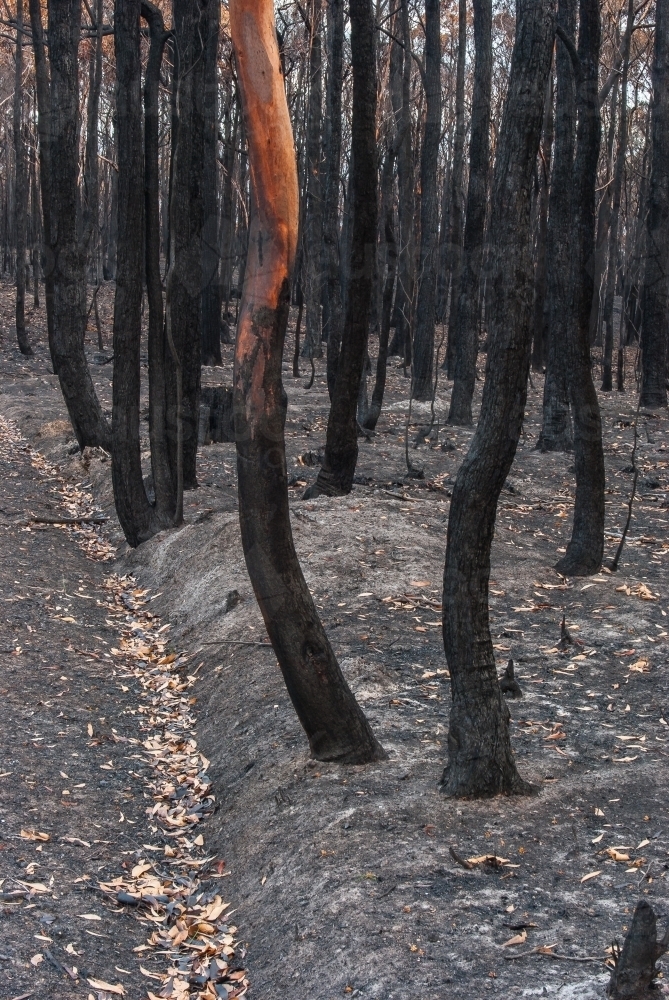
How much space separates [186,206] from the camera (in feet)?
31.9

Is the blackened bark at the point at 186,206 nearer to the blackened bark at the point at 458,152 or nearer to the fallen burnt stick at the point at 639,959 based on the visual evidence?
the fallen burnt stick at the point at 639,959

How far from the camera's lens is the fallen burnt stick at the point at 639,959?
9.38 ft

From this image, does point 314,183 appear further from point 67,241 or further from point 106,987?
point 106,987

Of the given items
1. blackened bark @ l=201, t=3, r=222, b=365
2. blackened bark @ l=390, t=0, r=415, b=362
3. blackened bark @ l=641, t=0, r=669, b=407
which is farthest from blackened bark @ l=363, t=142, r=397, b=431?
blackened bark @ l=641, t=0, r=669, b=407

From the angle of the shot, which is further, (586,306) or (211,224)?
(211,224)

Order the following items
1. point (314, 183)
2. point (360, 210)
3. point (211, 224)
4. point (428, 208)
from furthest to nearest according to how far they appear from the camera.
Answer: point (314, 183), point (211, 224), point (428, 208), point (360, 210)

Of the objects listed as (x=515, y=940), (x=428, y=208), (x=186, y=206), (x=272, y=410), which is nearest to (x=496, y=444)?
(x=272, y=410)

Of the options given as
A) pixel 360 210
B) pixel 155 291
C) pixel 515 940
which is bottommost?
pixel 515 940

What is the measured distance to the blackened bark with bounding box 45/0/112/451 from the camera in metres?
12.1

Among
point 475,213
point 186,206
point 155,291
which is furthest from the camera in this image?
point 475,213

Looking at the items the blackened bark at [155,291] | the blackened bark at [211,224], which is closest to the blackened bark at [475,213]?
the blackened bark at [211,224]

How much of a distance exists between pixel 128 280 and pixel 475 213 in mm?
7277

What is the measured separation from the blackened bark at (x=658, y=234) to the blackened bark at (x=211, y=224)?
7533mm

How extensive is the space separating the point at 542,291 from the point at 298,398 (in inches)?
255
